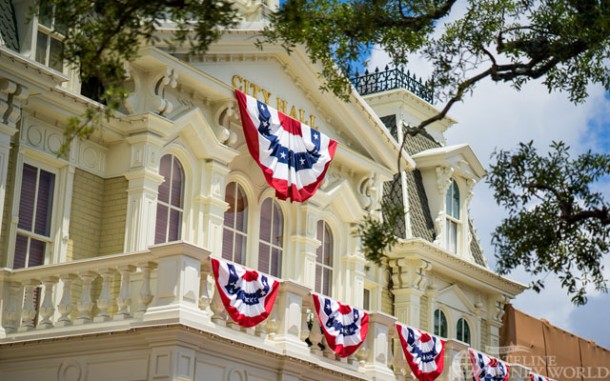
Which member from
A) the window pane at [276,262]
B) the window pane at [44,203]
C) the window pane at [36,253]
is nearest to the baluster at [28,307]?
the window pane at [36,253]

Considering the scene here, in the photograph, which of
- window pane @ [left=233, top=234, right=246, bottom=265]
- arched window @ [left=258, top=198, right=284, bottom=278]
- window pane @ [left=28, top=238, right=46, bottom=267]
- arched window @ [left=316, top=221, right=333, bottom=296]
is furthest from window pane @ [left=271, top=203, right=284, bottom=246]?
window pane @ [left=28, top=238, right=46, bottom=267]

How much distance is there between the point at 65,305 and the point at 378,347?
5.92m

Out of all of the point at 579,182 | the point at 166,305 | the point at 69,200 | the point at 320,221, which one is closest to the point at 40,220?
the point at 69,200

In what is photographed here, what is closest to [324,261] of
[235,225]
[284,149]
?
[235,225]

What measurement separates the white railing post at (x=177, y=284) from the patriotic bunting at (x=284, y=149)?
5.19 metres

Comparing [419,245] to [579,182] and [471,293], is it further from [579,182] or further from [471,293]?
[579,182]

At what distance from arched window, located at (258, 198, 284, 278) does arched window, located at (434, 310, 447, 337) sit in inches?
245

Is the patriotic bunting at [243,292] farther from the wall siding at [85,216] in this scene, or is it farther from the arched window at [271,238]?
the arched window at [271,238]

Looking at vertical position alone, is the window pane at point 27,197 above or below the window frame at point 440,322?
below

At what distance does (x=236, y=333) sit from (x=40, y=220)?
159 inches

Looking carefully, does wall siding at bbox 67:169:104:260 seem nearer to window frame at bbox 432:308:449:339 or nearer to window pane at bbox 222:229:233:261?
window pane at bbox 222:229:233:261

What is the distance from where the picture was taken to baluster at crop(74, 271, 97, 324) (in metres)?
17.6

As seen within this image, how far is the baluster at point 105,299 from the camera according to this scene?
1747 cm

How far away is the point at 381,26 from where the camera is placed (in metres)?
14.8
